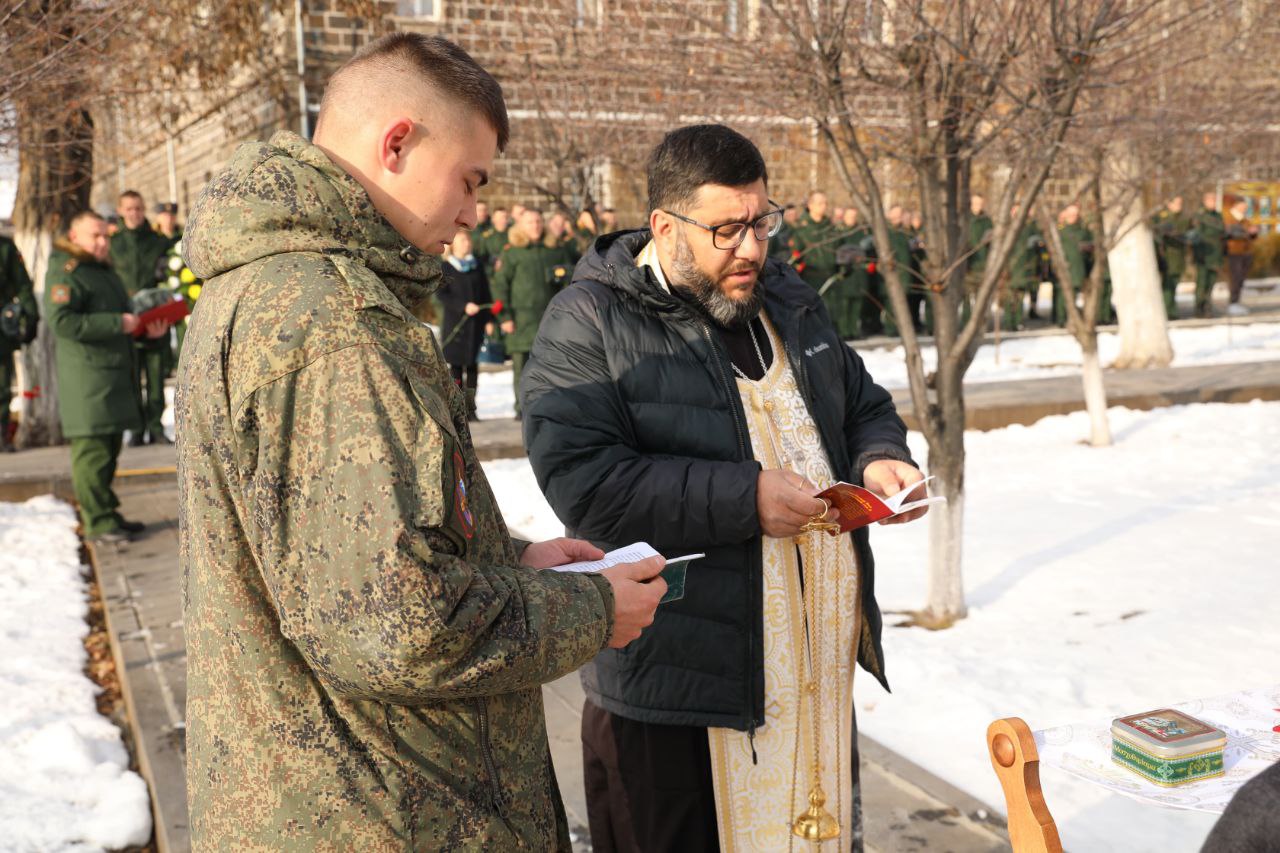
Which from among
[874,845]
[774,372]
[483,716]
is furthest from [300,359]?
[874,845]

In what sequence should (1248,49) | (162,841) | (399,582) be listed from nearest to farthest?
(399,582), (162,841), (1248,49)

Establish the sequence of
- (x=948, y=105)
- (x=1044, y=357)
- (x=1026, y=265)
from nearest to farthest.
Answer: (x=948, y=105) < (x=1044, y=357) < (x=1026, y=265)

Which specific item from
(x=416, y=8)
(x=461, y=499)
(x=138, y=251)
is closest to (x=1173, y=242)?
(x=416, y=8)

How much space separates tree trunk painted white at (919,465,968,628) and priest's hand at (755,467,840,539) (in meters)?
2.94

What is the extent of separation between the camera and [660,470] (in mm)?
2709

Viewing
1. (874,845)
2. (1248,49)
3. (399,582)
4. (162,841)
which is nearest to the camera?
(399,582)

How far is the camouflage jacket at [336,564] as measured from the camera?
1503 mm

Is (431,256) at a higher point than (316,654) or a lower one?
higher

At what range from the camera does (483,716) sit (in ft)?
5.70

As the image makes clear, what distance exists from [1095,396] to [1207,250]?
41.5 ft

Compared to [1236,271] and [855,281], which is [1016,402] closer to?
[855,281]

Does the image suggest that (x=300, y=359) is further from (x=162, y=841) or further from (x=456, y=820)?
(x=162, y=841)

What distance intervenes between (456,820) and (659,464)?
1155 millimetres

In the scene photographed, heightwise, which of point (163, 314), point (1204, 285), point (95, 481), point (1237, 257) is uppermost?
point (1237, 257)
